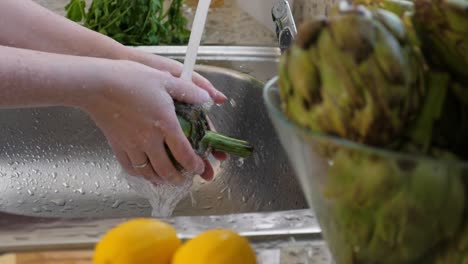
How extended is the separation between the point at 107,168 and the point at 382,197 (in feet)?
2.79

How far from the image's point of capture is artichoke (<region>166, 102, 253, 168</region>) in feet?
3.18

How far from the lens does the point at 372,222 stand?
1.44 feet

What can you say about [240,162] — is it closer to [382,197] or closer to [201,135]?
[201,135]

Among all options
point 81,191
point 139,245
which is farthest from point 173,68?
point 139,245

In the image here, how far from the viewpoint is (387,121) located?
41cm

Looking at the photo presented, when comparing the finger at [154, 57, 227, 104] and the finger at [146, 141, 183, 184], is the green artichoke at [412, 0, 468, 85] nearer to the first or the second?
the finger at [146, 141, 183, 184]

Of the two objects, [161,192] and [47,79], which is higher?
[47,79]

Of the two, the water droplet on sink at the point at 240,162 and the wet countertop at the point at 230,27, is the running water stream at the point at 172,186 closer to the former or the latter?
the water droplet on sink at the point at 240,162

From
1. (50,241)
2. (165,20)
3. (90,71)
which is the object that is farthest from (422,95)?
(165,20)

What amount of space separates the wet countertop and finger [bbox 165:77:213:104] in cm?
45

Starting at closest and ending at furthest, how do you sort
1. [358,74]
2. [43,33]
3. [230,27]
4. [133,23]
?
[358,74] → [43,33] → [133,23] → [230,27]

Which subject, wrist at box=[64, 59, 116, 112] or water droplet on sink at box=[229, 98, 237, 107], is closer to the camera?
wrist at box=[64, 59, 116, 112]

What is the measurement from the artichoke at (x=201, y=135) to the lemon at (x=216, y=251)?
1.32 ft

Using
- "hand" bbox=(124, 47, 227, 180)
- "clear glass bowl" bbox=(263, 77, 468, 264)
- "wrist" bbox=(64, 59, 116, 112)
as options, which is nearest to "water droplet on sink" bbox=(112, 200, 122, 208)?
"hand" bbox=(124, 47, 227, 180)
